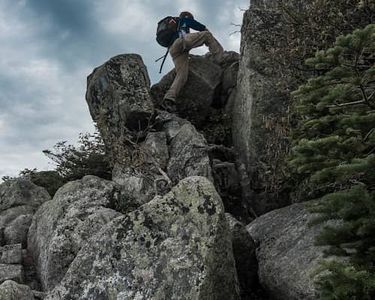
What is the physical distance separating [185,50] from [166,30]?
4.19ft

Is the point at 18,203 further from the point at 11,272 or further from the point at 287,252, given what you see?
the point at 287,252

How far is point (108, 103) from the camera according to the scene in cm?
1777

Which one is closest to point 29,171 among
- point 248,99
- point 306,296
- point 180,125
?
point 180,125

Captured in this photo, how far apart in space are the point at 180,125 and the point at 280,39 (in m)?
4.58

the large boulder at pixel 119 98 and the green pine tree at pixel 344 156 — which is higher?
the large boulder at pixel 119 98

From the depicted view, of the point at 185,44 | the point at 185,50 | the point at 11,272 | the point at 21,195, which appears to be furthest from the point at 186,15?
the point at 11,272

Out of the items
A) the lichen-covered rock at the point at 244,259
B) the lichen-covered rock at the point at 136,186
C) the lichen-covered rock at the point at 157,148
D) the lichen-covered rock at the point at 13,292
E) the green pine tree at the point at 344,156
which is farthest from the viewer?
the lichen-covered rock at the point at 157,148

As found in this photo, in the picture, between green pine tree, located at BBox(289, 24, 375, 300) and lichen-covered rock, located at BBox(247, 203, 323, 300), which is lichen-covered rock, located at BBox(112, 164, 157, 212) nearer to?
lichen-covered rock, located at BBox(247, 203, 323, 300)

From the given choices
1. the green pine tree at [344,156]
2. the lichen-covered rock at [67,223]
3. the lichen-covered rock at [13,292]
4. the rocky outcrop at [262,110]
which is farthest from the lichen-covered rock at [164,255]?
the rocky outcrop at [262,110]

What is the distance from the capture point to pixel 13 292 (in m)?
10.3

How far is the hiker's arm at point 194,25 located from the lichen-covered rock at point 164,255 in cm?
1161

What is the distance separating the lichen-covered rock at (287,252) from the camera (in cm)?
869

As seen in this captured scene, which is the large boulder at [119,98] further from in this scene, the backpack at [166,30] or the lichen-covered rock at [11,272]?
the lichen-covered rock at [11,272]

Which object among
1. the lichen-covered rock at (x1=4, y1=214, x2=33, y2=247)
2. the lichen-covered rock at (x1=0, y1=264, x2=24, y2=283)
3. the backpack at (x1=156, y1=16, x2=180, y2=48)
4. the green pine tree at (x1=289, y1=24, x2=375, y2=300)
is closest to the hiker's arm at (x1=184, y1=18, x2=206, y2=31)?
the backpack at (x1=156, y1=16, x2=180, y2=48)
